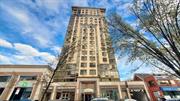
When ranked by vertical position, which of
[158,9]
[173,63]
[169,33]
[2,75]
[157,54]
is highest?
[2,75]

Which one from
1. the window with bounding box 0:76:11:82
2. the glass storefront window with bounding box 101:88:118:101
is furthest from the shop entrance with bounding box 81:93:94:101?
the window with bounding box 0:76:11:82

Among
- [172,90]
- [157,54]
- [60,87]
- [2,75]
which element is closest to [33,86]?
[60,87]

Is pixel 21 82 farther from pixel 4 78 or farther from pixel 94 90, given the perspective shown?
pixel 94 90

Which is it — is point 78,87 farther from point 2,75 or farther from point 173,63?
point 173,63

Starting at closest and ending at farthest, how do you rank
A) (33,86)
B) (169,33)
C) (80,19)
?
(169,33)
(33,86)
(80,19)

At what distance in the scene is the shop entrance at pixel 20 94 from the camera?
104ft

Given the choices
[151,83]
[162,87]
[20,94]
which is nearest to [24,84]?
[20,94]

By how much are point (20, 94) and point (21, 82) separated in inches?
114

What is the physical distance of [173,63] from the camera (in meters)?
8.36

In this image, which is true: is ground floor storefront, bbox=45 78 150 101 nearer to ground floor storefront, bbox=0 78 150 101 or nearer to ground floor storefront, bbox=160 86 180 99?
ground floor storefront, bbox=0 78 150 101

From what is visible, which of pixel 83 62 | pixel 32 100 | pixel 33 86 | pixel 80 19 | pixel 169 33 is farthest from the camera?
pixel 80 19

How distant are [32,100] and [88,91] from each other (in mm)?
13278

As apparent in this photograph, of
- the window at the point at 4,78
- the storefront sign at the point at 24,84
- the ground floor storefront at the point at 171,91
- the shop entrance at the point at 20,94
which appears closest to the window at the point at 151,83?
the ground floor storefront at the point at 171,91

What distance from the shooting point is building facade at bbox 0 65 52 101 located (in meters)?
Result: 31.7
